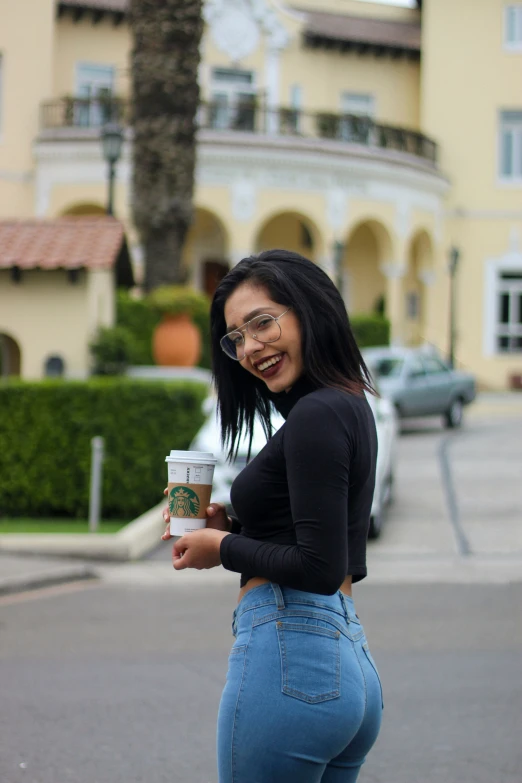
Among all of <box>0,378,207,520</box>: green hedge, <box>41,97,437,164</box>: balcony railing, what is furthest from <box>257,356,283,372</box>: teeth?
<box>41,97,437,164</box>: balcony railing

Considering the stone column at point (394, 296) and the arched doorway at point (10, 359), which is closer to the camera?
the arched doorway at point (10, 359)

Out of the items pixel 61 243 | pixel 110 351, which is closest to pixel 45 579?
pixel 110 351

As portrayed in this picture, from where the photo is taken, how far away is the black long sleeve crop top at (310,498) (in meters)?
2.49

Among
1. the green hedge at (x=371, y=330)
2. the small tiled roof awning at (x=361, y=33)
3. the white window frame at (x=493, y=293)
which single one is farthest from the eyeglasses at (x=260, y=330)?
the small tiled roof awning at (x=361, y=33)

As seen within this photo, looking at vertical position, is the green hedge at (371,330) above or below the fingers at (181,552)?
above

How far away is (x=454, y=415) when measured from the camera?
21.9 meters

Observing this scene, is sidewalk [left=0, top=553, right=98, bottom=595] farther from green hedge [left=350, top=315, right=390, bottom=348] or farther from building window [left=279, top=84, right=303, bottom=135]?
building window [left=279, top=84, right=303, bottom=135]

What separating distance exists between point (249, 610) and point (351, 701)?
31 cm

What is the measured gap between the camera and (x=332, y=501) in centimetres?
249

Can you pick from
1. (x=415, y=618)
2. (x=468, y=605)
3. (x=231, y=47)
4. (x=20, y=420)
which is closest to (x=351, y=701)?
(x=415, y=618)

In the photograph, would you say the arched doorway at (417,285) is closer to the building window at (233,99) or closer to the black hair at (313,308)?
the building window at (233,99)

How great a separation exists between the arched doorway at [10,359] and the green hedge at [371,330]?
14.9 meters

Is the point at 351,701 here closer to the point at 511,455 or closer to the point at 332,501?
the point at 332,501

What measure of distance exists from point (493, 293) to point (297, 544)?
109 ft
